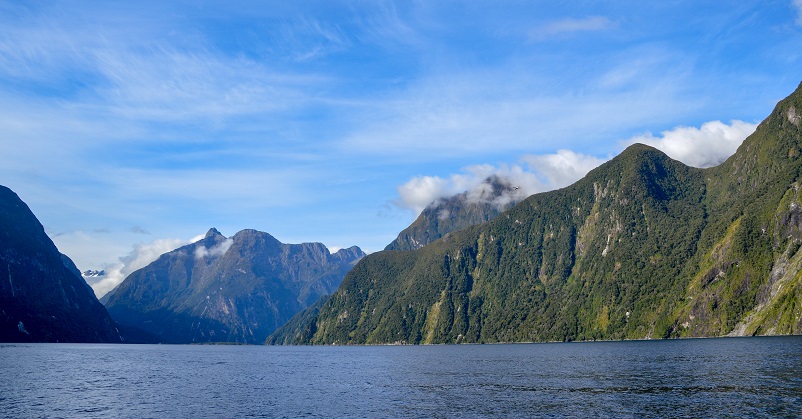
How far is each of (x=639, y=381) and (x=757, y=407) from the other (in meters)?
37.7

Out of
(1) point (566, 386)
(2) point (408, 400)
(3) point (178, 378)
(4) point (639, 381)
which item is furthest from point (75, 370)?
(4) point (639, 381)

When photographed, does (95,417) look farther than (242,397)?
No

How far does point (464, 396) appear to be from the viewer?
101m

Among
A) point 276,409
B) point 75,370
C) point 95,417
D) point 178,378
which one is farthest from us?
point 75,370

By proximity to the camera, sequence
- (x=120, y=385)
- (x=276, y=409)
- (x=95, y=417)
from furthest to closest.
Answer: (x=120, y=385) < (x=276, y=409) < (x=95, y=417)

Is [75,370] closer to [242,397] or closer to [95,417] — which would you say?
[242,397]

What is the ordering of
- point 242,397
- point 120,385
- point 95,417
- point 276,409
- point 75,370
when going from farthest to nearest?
point 75,370 → point 120,385 → point 242,397 → point 276,409 → point 95,417

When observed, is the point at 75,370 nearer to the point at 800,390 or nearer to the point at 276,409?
the point at 276,409

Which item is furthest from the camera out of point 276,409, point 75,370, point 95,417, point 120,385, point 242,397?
point 75,370

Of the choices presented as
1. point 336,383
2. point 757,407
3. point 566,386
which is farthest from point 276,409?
point 757,407

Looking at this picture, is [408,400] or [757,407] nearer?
[757,407]

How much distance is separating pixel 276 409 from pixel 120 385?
56548 mm

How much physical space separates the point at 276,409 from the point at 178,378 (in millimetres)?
73607

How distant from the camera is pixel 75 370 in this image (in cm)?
17300
